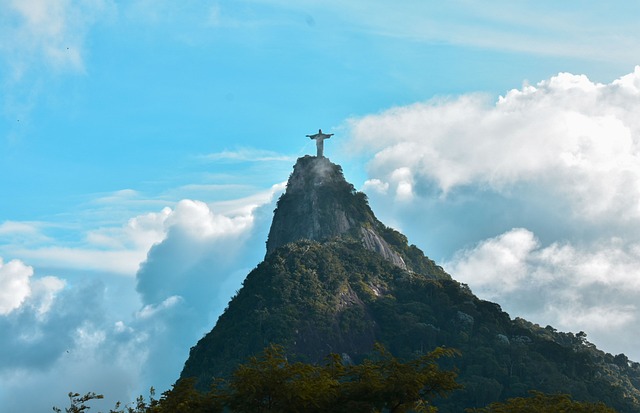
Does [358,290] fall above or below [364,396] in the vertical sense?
above

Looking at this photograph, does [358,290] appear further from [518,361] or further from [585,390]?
[585,390]

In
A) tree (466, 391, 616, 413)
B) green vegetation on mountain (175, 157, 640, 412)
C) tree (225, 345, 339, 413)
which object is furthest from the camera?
green vegetation on mountain (175, 157, 640, 412)

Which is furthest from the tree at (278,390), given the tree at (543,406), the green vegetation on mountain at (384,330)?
the green vegetation on mountain at (384,330)

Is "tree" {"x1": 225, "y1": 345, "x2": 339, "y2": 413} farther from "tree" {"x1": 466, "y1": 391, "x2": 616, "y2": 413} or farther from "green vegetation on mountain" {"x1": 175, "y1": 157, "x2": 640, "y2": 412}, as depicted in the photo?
"green vegetation on mountain" {"x1": 175, "y1": 157, "x2": 640, "y2": 412}

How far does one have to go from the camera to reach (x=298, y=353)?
490ft

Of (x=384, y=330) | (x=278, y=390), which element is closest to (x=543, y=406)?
(x=278, y=390)

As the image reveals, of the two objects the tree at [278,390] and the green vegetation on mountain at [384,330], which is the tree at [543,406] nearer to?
the tree at [278,390]

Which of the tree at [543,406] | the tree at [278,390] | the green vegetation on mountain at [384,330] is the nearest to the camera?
the tree at [278,390]

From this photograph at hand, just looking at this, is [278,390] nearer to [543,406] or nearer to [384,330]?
[543,406]

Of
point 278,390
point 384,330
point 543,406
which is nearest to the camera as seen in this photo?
point 278,390

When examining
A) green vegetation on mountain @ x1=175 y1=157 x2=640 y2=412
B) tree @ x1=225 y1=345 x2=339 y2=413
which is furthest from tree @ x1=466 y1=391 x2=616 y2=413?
green vegetation on mountain @ x1=175 y1=157 x2=640 y2=412

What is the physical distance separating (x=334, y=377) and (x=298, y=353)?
93765 mm

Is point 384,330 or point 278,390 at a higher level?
point 384,330

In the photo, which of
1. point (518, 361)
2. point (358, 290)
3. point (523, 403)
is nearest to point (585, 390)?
point (518, 361)
